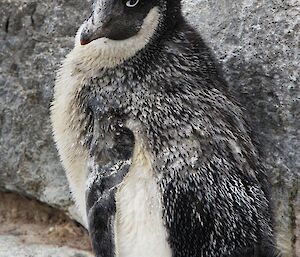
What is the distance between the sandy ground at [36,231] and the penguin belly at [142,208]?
59 cm

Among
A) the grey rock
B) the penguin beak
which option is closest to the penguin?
the penguin beak

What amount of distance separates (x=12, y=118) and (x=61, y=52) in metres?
0.22

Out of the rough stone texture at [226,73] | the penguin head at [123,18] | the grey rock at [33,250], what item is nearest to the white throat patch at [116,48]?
the penguin head at [123,18]

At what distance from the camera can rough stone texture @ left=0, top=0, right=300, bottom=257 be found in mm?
1718

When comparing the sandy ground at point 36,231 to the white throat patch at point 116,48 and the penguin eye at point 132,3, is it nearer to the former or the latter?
the white throat patch at point 116,48

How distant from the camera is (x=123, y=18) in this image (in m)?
1.45

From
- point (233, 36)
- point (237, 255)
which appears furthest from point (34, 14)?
point (237, 255)

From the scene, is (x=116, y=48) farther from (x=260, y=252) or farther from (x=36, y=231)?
(x=36, y=231)

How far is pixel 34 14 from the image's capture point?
2031mm

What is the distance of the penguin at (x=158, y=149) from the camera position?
1454 millimetres

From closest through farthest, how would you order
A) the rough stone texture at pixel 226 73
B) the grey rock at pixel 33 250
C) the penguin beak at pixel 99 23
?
1. the penguin beak at pixel 99 23
2. the rough stone texture at pixel 226 73
3. the grey rock at pixel 33 250

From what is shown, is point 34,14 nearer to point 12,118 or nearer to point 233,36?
point 12,118

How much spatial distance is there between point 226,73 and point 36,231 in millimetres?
712

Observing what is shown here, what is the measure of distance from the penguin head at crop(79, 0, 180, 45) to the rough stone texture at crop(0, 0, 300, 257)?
0.30 meters
